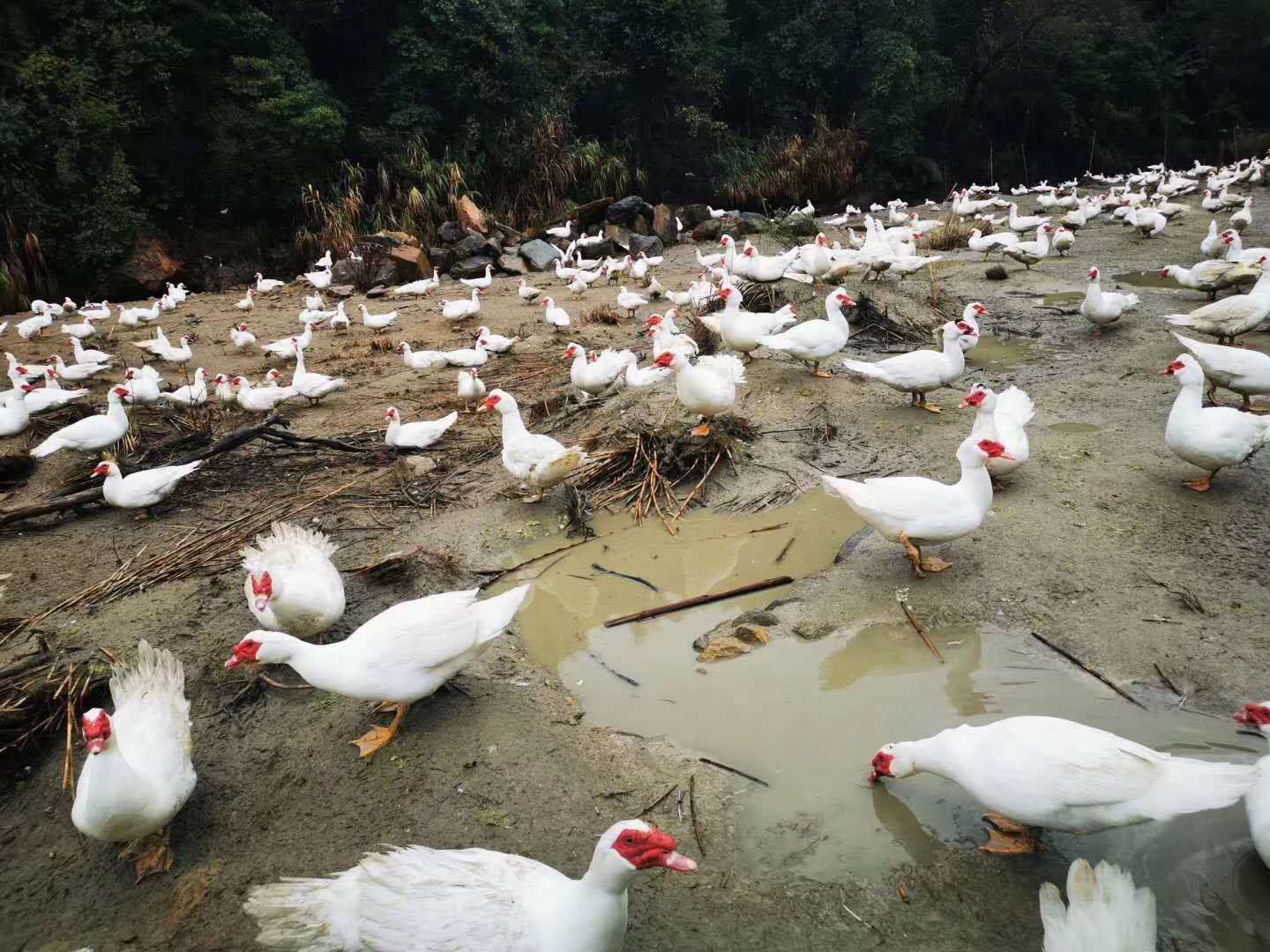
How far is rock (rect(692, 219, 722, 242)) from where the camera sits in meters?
18.7

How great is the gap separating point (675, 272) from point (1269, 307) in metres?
10.3

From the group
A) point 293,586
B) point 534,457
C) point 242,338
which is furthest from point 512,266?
point 293,586

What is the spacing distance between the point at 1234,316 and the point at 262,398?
9.66 meters

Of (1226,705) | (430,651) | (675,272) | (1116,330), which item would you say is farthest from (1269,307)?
(675,272)

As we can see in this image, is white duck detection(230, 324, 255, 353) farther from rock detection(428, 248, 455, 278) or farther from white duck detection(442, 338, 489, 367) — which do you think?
rock detection(428, 248, 455, 278)

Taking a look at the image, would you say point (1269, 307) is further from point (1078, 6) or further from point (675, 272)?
point (1078, 6)

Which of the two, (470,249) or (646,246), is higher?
(470,249)

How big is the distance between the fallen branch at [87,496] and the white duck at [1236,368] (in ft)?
24.0

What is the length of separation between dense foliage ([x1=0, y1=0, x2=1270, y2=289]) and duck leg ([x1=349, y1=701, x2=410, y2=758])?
57.9ft

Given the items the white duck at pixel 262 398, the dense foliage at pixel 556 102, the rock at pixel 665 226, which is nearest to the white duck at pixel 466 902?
the white duck at pixel 262 398

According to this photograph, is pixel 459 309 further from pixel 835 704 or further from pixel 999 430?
pixel 835 704

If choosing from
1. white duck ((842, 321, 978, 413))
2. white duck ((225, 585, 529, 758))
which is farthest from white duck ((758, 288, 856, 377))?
white duck ((225, 585, 529, 758))

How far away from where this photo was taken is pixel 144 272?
56.7 feet

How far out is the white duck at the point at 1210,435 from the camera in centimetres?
437
